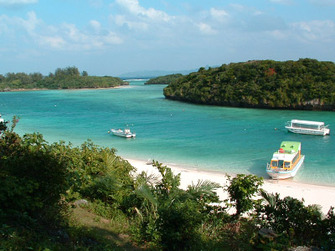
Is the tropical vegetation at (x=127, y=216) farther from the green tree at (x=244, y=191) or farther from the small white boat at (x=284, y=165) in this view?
the small white boat at (x=284, y=165)

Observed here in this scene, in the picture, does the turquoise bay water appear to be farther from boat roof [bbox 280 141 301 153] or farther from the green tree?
the green tree

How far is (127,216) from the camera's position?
798cm

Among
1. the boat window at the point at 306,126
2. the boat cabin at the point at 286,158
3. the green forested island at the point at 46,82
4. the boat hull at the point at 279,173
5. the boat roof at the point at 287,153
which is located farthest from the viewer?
the green forested island at the point at 46,82

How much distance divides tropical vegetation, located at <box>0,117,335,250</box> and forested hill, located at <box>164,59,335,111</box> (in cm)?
4794

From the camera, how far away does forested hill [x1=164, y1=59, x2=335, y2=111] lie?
166ft

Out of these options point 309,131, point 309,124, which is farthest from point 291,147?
point 309,124

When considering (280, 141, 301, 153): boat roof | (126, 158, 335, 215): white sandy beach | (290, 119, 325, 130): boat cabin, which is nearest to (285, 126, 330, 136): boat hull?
(290, 119, 325, 130): boat cabin

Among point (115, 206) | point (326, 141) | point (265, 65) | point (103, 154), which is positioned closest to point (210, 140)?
point (326, 141)

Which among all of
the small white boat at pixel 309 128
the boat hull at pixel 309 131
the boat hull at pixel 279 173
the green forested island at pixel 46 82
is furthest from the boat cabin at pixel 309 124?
the green forested island at pixel 46 82

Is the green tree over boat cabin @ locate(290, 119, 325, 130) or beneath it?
over

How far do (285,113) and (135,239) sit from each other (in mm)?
45318

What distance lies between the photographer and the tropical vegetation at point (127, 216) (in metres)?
5.37

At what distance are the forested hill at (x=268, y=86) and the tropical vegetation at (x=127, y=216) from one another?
47936mm

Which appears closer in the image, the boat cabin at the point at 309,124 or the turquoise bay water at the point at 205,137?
the turquoise bay water at the point at 205,137
